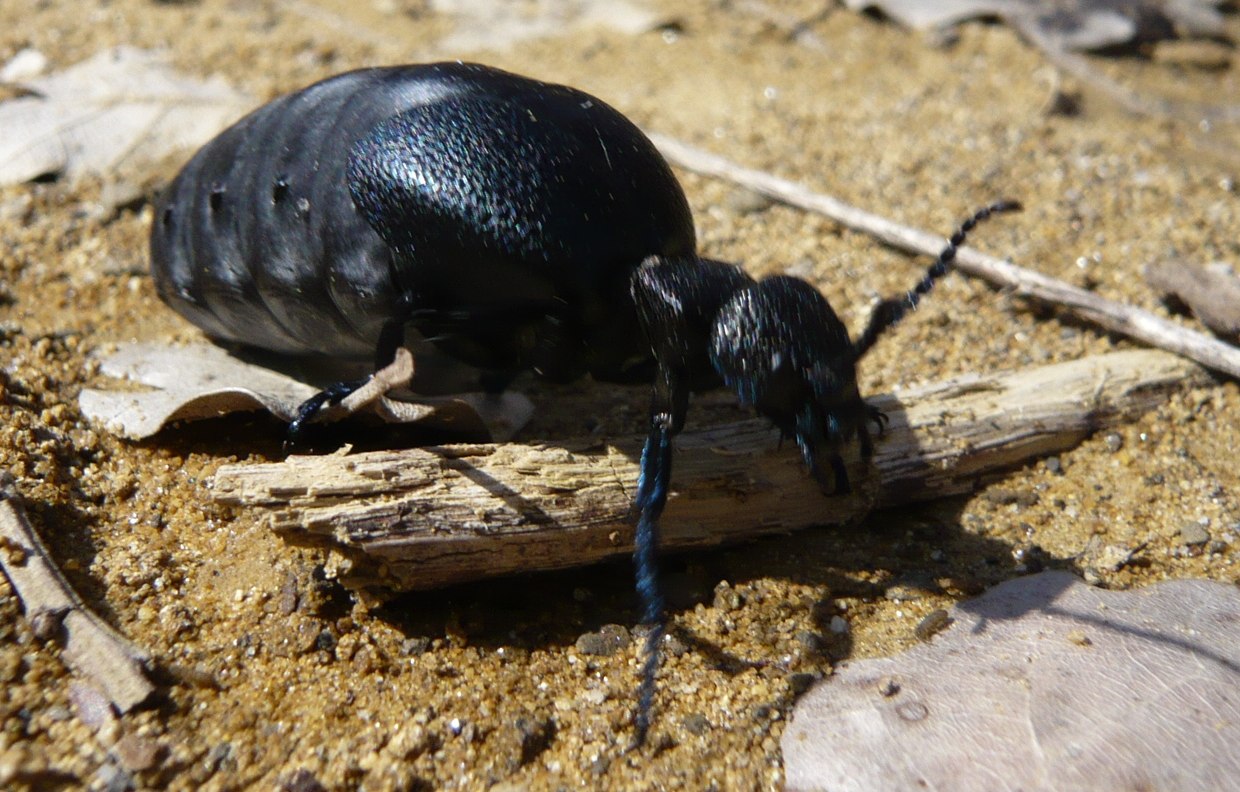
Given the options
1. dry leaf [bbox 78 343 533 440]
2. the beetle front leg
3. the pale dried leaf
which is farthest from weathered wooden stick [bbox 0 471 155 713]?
the pale dried leaf

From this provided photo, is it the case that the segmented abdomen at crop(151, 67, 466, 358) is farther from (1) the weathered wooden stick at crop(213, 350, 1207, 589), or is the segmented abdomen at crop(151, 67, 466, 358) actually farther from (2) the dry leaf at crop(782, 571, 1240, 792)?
(2) the dry leaf at crop(782, 571, 1240, 792)

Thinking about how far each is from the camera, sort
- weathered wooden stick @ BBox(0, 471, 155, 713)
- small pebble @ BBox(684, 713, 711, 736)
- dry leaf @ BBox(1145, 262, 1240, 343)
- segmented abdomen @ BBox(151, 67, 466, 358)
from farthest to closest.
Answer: dry leaf @ BBox(1145, 262, 1240, 343)
segmented abdomen @ BBox(151, 67, 466, 358)
small pebble @ BBox(684, 713, 711, 736)
weathered wooden stick @ BBox(0, 471, 155, 713)

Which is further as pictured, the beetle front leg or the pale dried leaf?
the pale dried leaf

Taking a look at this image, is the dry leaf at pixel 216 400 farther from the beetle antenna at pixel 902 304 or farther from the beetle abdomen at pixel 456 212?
the beetle antenna at pixel 902 304

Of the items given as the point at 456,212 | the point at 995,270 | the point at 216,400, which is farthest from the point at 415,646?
the point at 995,270

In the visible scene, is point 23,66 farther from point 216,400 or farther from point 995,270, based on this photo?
point 995,270
